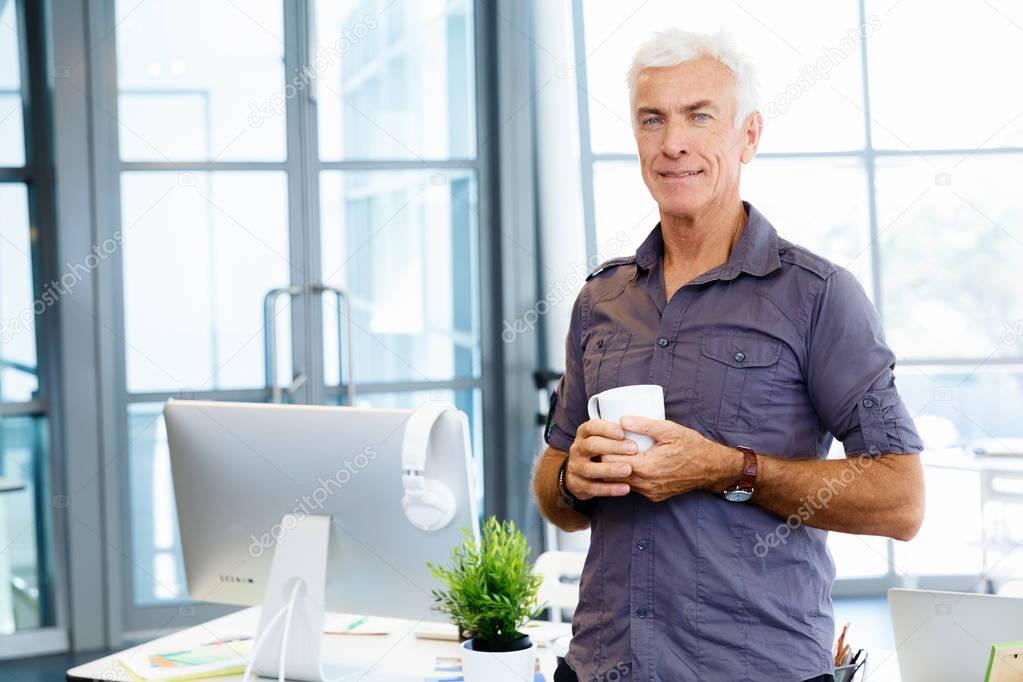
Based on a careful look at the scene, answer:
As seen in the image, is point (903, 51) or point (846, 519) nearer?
point (846, 519)

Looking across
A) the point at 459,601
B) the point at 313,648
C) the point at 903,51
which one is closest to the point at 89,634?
the point at 313,648

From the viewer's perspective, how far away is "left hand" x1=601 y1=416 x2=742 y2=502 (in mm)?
1309

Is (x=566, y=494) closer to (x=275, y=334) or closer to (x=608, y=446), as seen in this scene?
(x=608, y=446)

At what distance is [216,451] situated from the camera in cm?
189

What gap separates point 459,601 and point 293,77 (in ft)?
10.2

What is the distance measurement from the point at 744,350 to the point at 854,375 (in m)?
0.14

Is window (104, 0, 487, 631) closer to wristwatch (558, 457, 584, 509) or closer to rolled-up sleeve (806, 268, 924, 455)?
wristwatch (558, 457, 584, 509)

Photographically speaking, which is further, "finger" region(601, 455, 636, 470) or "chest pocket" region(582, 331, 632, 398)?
"chest pocket" region(582, 331, 632, 398)

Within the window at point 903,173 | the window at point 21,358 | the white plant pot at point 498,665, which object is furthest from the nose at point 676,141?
the window at point 21,358

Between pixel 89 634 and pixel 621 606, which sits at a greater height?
pixel 621 606

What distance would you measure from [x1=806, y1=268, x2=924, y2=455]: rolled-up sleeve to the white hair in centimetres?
28

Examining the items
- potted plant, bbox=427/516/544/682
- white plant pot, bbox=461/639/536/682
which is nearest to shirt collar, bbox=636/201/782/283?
potted plant, bbox=427/516/544/682

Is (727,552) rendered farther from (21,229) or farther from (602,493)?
(21,229)

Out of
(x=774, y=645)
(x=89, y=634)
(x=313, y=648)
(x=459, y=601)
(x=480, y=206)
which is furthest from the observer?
(x=480, y=206)
